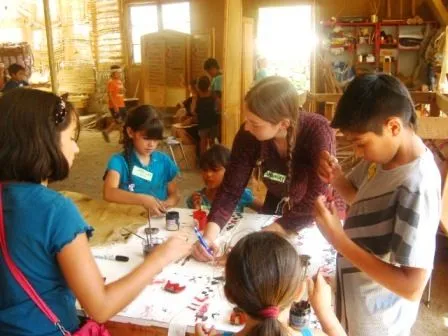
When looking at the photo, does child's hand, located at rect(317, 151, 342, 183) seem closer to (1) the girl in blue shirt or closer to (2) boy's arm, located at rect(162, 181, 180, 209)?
(1) the girl in blue shirt

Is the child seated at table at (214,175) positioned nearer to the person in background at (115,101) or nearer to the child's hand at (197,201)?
the child's hand at (197,201)

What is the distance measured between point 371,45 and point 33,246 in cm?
907

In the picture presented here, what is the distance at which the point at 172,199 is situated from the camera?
292 centimetres

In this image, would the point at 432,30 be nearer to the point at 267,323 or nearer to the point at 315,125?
the point at 315,125

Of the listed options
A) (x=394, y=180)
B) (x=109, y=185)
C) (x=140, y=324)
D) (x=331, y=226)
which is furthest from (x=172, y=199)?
(x=394, y=180)

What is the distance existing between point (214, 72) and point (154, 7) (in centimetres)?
452

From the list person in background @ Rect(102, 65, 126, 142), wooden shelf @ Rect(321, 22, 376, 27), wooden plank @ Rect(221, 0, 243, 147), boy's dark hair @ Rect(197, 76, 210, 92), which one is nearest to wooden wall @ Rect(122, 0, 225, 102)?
person in background @ Rect(102, 65, 126, 142)

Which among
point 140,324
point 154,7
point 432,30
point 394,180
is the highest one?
point 154,7

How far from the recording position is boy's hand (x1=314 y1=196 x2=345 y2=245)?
150cm

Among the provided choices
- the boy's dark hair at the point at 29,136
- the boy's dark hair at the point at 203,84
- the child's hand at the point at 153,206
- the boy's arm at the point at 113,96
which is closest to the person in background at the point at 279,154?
the child's hand at the point at 153,206

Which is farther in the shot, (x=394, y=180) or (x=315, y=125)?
(x=315, y=125)

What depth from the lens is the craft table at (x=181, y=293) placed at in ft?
5.34

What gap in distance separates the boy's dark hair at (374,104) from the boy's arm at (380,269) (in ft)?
1.11

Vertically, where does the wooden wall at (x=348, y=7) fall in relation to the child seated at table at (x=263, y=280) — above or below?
above
